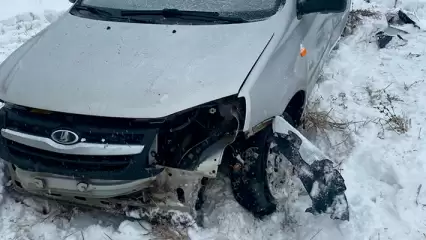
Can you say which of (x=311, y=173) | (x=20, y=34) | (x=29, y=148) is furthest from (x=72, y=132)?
(x=20, y=34)

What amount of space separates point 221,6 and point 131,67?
0.93 meters

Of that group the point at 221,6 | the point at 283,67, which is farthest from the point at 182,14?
the point at 283,67

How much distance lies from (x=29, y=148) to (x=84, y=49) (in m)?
0.73

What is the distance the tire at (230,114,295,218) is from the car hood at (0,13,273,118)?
0.50 metres

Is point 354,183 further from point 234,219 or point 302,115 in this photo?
point 234,219

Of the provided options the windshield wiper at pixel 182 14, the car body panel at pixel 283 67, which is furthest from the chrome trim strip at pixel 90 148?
the windshield wiper at pixel 182 14

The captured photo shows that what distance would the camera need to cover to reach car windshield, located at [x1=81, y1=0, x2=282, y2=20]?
3.42 metres

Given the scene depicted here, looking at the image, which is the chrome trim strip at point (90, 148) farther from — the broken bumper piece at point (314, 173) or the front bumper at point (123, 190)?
the broken bumper piece at point (314, 173)

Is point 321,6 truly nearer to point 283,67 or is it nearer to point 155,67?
point 283,67

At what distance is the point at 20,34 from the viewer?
648 cm

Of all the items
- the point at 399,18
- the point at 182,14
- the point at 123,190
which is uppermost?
the point at 182,14

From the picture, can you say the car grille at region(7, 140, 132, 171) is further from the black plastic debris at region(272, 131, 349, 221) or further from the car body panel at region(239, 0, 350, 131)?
the black plastic debris at region(272, 131, 349, 221)

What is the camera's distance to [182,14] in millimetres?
3428

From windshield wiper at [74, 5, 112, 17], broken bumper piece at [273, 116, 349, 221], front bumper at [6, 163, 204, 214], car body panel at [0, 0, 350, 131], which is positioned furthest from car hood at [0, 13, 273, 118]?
broken bumper piece at [273, 116, 349, 221]
